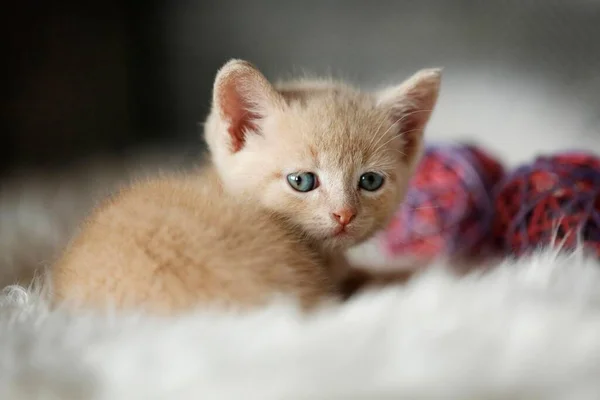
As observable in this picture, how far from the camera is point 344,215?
81 centimetres

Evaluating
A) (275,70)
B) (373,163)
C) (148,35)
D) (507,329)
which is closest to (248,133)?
(373,163)

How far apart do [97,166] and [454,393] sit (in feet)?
5.29

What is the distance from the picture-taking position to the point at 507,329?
578 millimetres

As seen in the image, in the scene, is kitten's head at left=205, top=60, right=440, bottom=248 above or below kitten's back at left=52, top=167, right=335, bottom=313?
above

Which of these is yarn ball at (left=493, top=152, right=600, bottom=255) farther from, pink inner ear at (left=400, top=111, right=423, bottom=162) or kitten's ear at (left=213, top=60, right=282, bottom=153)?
kitten's ear at (left=213, top=60, right=282, bottom=153)

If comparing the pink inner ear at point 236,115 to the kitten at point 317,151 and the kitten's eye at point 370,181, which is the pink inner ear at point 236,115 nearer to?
the kitten at point 317,151

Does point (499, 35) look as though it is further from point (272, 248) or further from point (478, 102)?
point (272, 248)

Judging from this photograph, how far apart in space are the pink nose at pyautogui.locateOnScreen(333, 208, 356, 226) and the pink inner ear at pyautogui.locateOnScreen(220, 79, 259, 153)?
8.1 inches

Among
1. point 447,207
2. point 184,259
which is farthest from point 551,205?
point 184,259

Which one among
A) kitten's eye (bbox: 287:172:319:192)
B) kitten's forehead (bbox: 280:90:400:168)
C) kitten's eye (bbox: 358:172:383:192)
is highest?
kitten's forehead (bbox: 280:90:400:168)

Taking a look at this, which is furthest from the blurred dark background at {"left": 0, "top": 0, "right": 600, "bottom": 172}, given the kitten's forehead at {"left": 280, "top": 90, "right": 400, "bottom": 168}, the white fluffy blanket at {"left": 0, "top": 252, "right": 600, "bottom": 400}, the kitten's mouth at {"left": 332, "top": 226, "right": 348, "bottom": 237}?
the white fluffy blanket at {"left": 0, "top": 252, "right": 600, "bottom": 400}

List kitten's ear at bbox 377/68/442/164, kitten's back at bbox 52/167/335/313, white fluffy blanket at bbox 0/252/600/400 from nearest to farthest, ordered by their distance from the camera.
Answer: white fluffy blanket at bbox 0/252/600/400, kitten's back at bbox 52/167/335/313, kitten's ear at bbox 377/68/442/164

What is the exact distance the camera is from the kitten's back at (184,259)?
0.63 m

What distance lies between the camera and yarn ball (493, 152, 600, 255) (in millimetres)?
987
